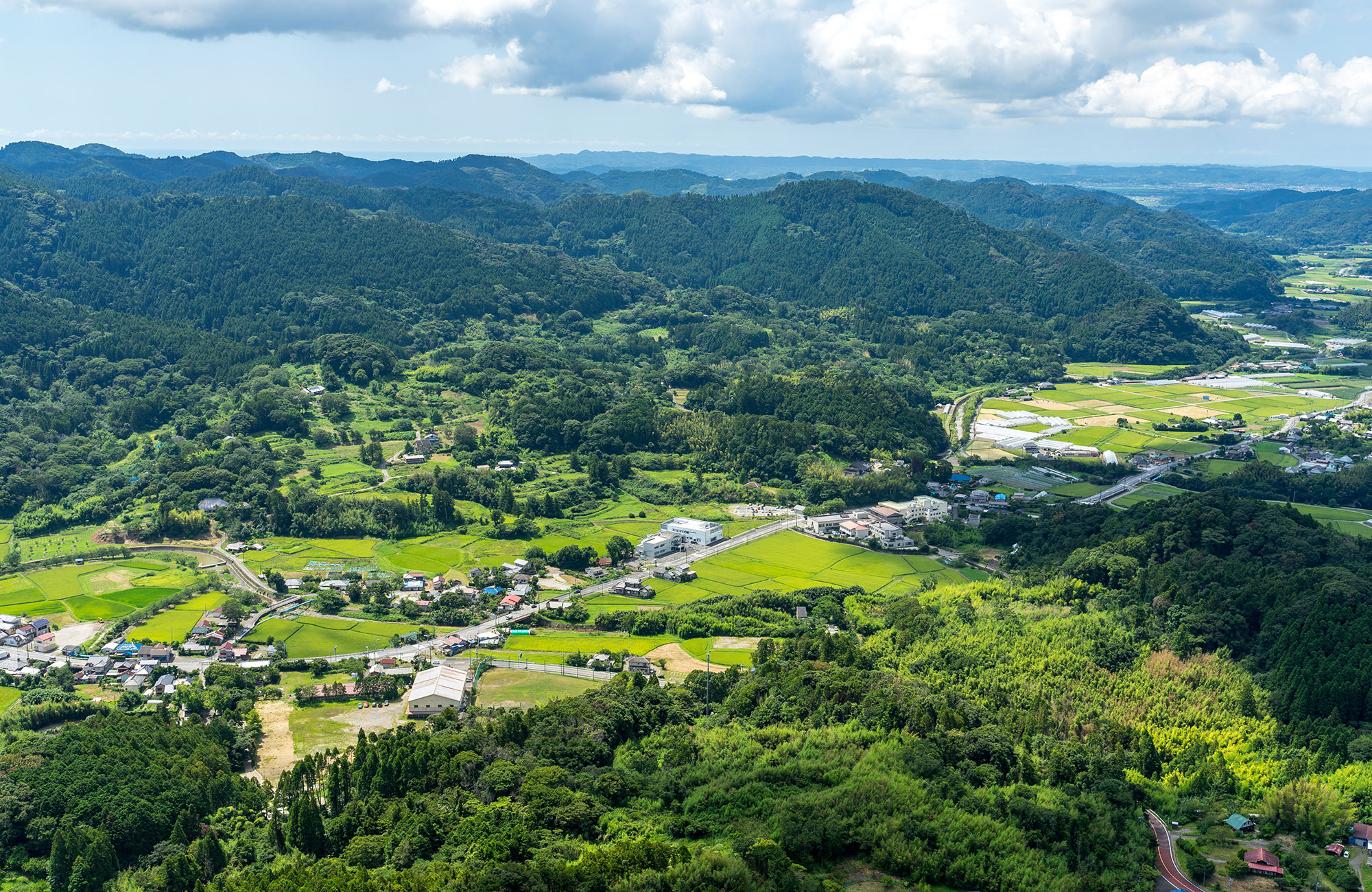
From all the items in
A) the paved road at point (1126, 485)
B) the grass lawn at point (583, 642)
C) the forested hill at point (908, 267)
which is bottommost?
the grass lawn at point (583, 642)

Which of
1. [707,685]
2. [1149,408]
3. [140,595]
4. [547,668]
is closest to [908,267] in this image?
[1149,408]

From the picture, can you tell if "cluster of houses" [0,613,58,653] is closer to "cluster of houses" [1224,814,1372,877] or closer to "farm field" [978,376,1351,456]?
"cluster of houses" [1224,814,1372,877]

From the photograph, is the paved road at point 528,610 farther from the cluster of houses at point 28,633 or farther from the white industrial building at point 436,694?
the cluster of houses at point 28,633

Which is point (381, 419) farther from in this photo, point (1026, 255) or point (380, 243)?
point (1026, 255)

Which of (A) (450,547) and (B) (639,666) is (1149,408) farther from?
(B) (639,666)

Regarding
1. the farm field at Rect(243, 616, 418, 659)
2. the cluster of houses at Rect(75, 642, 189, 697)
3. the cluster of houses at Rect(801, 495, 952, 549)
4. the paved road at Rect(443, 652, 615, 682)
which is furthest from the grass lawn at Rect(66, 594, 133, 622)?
the cluster of houses at Rect(801, 495, 952, 549)

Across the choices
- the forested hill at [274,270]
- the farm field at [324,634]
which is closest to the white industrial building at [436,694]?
the farm field at [324,634]

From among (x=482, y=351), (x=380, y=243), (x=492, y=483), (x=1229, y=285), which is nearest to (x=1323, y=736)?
(x=492, y=483)
